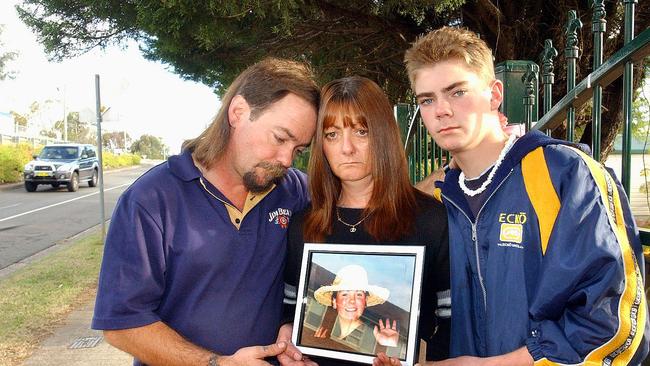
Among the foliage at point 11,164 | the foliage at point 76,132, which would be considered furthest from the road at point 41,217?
the foliage at point 76,132

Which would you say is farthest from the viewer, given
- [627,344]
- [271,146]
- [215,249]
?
[271,146]

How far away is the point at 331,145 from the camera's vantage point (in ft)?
7.17

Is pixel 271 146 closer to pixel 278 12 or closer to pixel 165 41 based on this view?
pixel 278 12

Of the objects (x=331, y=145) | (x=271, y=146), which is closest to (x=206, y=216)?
(x=271, y=146)

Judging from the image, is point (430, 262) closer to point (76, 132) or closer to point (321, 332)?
point (321, 332)

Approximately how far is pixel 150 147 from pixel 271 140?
10825cm

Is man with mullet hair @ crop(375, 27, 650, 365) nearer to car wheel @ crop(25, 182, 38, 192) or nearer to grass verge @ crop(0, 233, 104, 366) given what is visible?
grass verge @ crop(0, 233, 104, 366)

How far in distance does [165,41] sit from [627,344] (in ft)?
15.4

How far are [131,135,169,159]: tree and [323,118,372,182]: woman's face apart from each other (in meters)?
100.0

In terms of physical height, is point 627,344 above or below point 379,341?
above

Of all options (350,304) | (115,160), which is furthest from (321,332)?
(115,160)

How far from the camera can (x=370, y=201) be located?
218 cm

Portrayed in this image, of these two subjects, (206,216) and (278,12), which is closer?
(206,216)

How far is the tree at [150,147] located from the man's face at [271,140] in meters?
99.7
